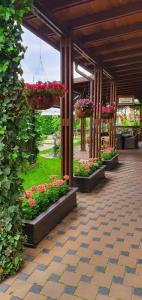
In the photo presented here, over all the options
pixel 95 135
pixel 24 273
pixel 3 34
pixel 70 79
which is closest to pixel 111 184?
pixel 95 135

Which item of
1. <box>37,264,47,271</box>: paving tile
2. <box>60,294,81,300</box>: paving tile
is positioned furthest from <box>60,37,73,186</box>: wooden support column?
<box>60,294,81,300</box>: paving tile

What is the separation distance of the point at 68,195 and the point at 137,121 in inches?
540

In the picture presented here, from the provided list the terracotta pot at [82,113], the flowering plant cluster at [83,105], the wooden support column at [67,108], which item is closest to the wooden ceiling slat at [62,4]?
the wooden support column at [67,108]

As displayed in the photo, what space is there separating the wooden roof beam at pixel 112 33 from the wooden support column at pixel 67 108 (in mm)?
788

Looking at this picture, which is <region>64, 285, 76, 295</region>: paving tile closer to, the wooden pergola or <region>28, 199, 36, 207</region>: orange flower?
<region>28, 199, 36, 207</region>: orange flower

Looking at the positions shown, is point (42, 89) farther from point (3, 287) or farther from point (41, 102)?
point (3, 287)

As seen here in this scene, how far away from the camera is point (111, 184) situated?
5.52 metres

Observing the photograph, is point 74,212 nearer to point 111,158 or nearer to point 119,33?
point 119,33

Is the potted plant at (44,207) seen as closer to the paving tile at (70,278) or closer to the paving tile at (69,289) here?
the paving tile at (70,278)

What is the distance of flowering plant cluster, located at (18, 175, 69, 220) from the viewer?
290 cm

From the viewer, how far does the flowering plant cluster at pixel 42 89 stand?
101 inches

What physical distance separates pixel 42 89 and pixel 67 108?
1.62 m

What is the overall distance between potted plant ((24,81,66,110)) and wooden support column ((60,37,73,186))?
1.42 metres

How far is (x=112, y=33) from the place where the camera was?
14.7 feet
